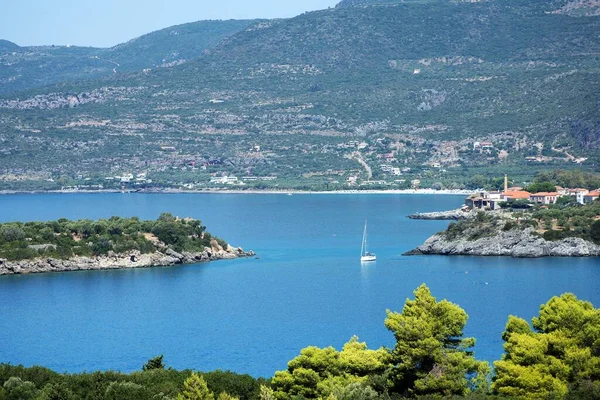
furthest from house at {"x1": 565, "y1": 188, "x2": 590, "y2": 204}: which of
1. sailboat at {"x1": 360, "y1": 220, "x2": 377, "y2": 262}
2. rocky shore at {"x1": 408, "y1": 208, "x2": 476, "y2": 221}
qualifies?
sailboat at {"x1": 360, "y1": 220, "x2": 377, "y2": 262}

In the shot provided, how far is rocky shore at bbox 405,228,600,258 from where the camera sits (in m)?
62.5

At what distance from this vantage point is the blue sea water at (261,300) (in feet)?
132

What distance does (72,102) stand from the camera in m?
164

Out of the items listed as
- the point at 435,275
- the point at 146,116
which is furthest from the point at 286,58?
the point at 435,275

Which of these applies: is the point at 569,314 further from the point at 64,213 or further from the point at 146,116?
the point at 146,116

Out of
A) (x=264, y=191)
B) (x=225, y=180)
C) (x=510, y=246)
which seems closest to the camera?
(x=510, y=246)

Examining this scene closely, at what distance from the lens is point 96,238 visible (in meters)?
61.7

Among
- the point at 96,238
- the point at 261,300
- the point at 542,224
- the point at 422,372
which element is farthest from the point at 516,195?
the point at 422,372

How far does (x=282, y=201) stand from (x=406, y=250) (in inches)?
1959

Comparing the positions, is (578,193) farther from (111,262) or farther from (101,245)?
(111,262)

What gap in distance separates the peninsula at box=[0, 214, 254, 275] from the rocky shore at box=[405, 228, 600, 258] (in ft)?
34.8

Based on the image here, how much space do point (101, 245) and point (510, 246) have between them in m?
20.0

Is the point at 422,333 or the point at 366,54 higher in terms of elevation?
the point at 366,54

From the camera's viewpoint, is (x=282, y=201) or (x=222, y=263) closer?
(x=222, y=263)
